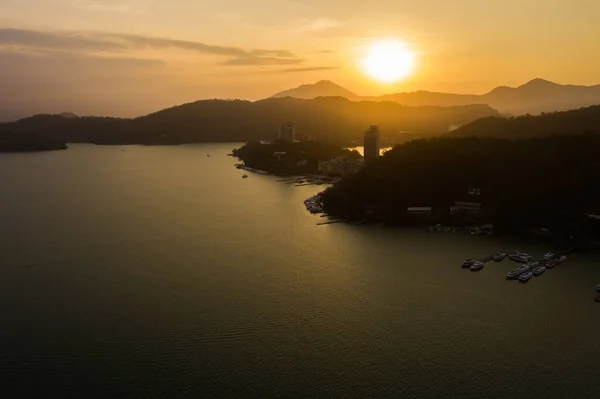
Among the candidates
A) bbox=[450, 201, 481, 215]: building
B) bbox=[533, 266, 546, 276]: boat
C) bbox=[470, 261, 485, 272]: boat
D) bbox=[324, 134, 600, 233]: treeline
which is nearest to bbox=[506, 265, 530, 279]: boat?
bbox=[533, 266, 546, 276]: boat

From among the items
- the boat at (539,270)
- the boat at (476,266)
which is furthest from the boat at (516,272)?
the boat at (476,266)

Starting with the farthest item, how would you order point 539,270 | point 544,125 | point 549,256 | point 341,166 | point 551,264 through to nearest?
point 341,166 → point 544,125 → point 549,256 → point 551,264 → point 539,270

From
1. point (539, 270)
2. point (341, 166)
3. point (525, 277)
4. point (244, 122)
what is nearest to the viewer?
point (525, 277)

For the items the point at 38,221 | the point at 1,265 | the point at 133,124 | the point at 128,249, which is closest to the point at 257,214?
the point at 128,249

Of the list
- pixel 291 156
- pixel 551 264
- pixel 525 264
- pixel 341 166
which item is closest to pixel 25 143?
pixel 291 156

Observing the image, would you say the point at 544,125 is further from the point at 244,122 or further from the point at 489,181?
the point at 244,122

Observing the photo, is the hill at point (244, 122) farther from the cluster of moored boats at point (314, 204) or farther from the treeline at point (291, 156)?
the cluster of moored boats at point (314, 204)

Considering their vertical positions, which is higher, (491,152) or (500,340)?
(491,152)

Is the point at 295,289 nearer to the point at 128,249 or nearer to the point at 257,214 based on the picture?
the point at 128,249
